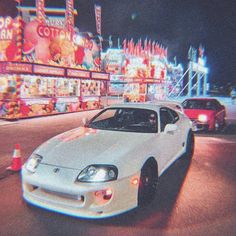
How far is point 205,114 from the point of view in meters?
11.1

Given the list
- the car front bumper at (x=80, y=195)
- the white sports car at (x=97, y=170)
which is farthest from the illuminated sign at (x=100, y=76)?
the car front bumper at (x=80, y=195)

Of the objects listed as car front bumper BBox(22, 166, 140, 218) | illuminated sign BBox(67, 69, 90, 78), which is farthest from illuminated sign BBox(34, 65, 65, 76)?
car front bumper BBox(22, 166, 140, 218)

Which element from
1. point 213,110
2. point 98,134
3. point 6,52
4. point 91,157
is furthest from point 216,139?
point 6,52

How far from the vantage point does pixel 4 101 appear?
15.8 meters

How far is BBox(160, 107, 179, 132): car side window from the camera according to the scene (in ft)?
19.4

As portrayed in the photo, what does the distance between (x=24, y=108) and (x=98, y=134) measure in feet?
40.2

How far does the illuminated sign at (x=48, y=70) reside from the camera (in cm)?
1690

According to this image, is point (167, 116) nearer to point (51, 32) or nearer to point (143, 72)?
point (51, 32)

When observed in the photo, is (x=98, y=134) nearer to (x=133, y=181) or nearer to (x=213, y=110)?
(x=133, y=181)

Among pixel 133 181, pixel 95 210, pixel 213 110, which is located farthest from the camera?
pixel 213 110

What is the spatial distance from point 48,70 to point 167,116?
13.2 m

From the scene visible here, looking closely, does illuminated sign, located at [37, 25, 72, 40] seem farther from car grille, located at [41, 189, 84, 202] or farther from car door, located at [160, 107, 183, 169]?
car grille, located at [41, 189, 84, 202]

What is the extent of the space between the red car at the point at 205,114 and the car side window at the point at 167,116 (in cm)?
473

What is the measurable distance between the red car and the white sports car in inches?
248
